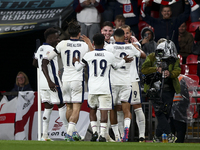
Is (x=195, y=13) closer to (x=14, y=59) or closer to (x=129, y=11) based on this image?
(x=129, y=11)

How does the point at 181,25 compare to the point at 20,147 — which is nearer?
the point at 20,147

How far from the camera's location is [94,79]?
7879 millimetres

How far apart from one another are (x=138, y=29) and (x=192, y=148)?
23.8 feet

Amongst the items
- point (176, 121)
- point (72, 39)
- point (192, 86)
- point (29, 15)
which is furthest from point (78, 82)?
point (29, 15)

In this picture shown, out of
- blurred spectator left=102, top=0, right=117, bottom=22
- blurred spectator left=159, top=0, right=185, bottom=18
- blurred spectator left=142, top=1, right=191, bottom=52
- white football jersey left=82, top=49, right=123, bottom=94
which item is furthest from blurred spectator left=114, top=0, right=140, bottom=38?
white football jersey left=82, top=49, right=123, bottom=94

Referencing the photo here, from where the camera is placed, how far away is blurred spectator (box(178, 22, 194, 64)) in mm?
12422

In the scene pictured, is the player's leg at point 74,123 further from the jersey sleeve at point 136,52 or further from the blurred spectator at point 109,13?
the blurred spectator at point 109,13

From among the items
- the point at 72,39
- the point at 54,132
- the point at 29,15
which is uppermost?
the point at 29,15

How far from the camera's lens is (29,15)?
12.3 metres

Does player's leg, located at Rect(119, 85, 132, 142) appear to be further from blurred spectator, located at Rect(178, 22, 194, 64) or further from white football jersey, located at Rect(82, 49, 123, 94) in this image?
blurred spectator, located at Rect(178, 22, 194, 64)

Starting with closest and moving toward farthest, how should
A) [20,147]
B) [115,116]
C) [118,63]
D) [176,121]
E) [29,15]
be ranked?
[20,147] → [118,63] → [115,116] → [176,121] → [29,15]

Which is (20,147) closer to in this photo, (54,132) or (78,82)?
(78,82)

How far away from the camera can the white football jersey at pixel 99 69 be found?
7836mm

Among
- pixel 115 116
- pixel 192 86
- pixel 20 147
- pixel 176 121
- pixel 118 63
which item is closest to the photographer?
pixel 20 147
